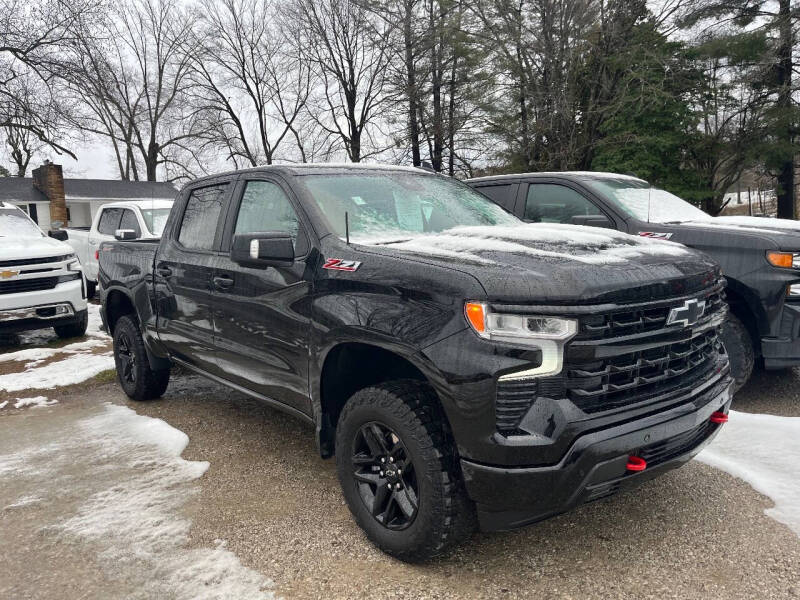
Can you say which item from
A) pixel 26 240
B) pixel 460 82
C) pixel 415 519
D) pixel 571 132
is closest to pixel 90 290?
pixel 26 240

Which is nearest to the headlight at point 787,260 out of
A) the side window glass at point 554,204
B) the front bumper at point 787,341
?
the front bumper at point 787,341

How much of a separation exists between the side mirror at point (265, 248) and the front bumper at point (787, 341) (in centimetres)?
346

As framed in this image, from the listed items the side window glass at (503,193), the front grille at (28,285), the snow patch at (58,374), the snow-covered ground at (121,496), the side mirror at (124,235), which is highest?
the side window glass at (503,193)

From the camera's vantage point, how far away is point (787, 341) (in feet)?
14.3

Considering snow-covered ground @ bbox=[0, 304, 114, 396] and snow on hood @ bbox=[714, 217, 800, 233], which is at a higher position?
snow on hood @ bbox=[714, 217, 800, 233]

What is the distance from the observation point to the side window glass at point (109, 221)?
1072 centimetres

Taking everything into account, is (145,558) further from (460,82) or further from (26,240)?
(460,82)

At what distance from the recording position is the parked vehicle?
7.52m

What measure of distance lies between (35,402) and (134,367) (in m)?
1.08

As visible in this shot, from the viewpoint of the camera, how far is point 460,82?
23984 mm

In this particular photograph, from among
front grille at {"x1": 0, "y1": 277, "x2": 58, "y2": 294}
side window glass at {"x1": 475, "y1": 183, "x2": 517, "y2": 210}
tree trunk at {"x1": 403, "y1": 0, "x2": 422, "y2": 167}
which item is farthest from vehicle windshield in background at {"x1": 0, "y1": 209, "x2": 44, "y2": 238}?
tree trunk at {"x1": 403, "y1": 0, "x2": 422, "y2": 167}

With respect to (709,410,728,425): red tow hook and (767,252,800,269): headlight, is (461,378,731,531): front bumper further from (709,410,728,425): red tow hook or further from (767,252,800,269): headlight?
(767,252,800,269): headlight

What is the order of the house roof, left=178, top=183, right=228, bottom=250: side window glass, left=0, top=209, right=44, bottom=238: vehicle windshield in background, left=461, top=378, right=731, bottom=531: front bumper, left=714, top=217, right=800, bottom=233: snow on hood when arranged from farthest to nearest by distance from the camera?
the house roof < left=0, top=209, right=44, bottom=238: vehicle windshield in background < left=714, top=217, right=800, bottom=233: snow on hood < left=178, top=183, right=228, bottom=250: side window glass < left=461, top=378, right=731, bottom=531: front bumper

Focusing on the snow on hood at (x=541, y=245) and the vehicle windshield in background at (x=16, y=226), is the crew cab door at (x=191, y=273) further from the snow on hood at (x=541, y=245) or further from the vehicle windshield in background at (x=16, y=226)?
the vehicle windshield in background at (x=16, y=226)
